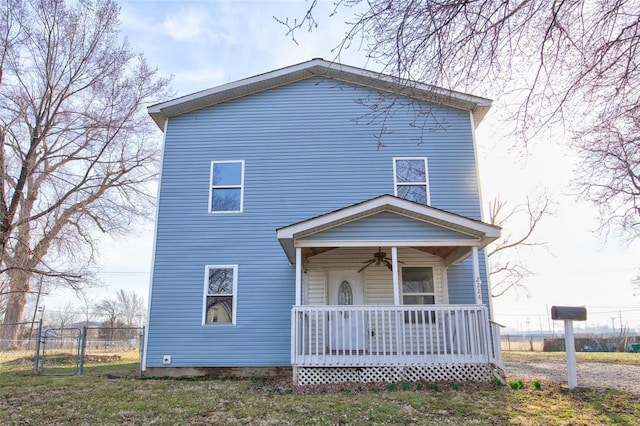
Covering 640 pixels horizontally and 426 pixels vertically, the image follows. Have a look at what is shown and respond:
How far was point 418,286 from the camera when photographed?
10.2 meters

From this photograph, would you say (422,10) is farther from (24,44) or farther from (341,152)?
(24,44)

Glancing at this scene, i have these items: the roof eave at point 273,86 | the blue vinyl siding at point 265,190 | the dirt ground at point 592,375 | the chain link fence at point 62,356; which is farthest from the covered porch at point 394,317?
the chain link fence at point 62,356

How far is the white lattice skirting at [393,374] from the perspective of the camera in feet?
27.1

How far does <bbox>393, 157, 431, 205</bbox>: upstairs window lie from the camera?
10.6 m

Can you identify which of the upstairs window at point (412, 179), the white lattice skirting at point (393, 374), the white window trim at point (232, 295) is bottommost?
the white lattice skirting at point (393, 374)

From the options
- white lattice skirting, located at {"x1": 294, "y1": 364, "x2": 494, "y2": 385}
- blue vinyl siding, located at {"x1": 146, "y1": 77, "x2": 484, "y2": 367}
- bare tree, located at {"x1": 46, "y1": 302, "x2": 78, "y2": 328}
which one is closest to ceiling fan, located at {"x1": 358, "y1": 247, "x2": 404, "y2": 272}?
blue vinyl siding, located at {"x1": 146, "y1": 77, "x2": 484, "y2": 367}

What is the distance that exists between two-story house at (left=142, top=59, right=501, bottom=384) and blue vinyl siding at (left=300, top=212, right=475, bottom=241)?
3 cm

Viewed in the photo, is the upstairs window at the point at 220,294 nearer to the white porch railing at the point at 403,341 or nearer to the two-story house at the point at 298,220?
the two-story house at the point at 298,220

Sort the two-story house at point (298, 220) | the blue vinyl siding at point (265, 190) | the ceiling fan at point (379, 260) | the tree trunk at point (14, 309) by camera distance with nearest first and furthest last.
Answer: the two-story house at point (298, 220)
the ceiling fan at point (379, 260)
the blue vinyl siding at point (265, 190)
the tree trunk at point (14, 309)

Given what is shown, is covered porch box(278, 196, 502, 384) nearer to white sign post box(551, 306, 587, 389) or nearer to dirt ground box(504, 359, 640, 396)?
white sign post box(551, 306, 587, 389)

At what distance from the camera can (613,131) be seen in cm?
739

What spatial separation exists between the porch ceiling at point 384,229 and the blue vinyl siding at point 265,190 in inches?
74.0

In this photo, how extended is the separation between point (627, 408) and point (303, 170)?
24.9 ft

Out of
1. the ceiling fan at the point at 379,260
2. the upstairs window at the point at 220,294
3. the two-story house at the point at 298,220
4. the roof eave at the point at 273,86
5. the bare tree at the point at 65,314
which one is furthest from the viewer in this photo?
the bare tree at the point at 65,314
